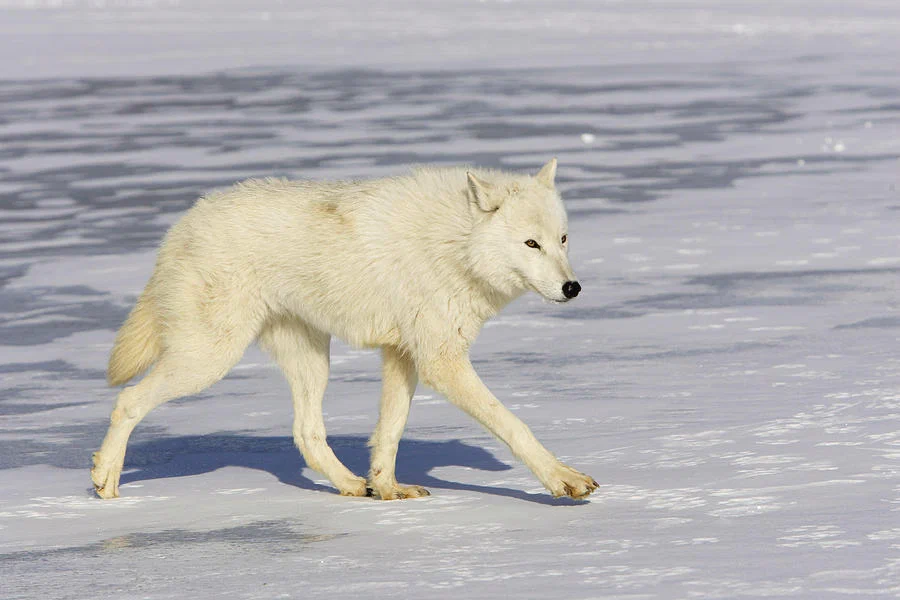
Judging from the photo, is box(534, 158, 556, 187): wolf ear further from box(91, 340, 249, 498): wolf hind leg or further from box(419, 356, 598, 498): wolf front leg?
box(91, 340, 249, 498): wolf hind leg

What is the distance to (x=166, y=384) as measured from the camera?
5.44m

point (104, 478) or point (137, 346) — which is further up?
point (137, 346)

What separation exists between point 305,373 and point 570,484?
1.44 meters

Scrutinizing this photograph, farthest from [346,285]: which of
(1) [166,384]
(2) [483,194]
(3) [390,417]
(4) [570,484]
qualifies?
(4) [570,484]

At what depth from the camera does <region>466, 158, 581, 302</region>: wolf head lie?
16.2 feet

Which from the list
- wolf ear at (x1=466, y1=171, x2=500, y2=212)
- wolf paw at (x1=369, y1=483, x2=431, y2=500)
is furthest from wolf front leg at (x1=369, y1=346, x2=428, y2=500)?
wolf ear at (x1=466, y1=171, x2=500, y2=212)

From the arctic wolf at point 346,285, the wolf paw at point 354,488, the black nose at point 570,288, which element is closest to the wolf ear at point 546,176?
the arctic wolf at point 346,285

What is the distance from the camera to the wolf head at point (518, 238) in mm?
4945

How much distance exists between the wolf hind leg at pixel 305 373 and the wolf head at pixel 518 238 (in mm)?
994

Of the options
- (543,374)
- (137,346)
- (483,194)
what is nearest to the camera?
(483,194)

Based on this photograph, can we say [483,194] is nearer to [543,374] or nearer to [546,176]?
[546,176]

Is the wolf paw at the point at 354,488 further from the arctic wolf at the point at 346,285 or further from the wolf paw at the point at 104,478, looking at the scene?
the wolf paw at the point at 104,478

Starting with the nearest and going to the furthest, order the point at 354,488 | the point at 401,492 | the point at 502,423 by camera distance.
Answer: the point at 502,423 → the point at 401,492 → the point at 354,488

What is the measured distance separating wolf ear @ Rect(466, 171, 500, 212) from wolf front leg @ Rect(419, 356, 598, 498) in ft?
1.88
